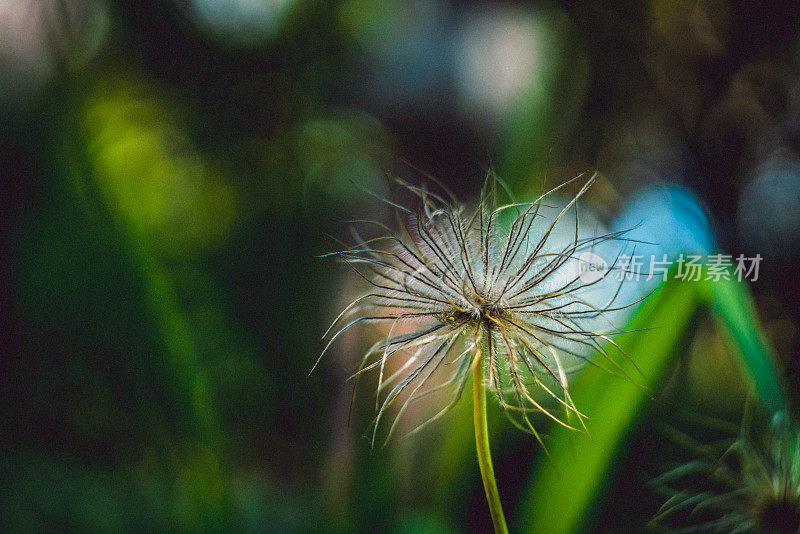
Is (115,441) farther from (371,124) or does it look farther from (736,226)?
(736,226)

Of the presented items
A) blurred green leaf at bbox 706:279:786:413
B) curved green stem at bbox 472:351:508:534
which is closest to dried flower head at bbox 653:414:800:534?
blurred green leaf at bbox 706:279:786:413

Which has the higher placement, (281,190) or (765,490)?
(281,190)

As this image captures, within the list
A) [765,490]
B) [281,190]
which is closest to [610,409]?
[765,490]

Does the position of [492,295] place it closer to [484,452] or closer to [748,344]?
[484,452]

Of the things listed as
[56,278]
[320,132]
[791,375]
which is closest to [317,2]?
[320,132]

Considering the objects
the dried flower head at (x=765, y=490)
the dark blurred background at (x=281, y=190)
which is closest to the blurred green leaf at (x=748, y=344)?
the dried flower head at (x=765, y=490)

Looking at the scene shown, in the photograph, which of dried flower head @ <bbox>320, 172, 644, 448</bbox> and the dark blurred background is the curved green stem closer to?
dried flower head @ <bbox>320, 172, 644, 448</bbox>
